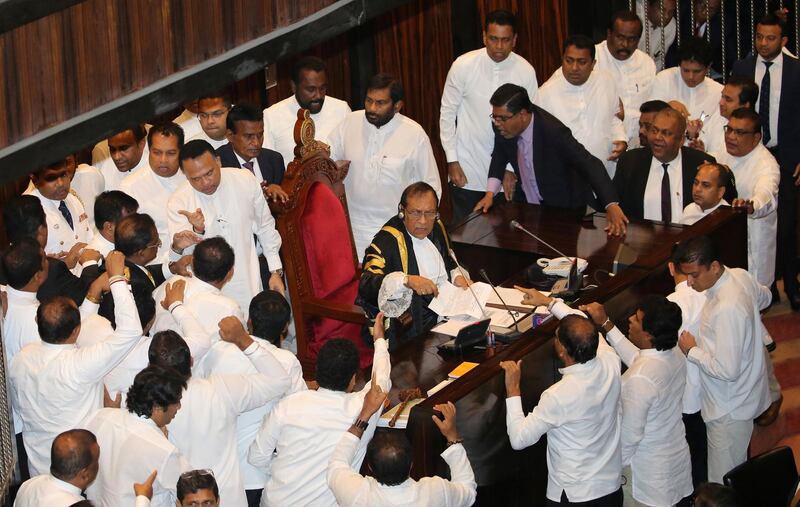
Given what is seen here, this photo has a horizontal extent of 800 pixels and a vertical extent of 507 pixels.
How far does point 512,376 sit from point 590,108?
9.52 feet

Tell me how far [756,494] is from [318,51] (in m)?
4.37

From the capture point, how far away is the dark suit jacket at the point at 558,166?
21.4 ft

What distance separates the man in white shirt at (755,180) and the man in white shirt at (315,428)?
9.65 feet

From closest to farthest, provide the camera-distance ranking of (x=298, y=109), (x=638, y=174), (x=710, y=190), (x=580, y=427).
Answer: (x=580, y=427) → (x=710, y=190) → (x=638, y=174) → (x=298, y=109)

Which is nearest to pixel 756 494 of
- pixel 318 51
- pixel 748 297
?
pixel 748 297

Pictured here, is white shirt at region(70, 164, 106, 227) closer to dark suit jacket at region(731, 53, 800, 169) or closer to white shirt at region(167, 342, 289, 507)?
white shirt at region(167, 342, 289, 507)

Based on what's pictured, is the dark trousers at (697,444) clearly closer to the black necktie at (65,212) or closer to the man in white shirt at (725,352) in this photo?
the man in white shirt at (725,352)

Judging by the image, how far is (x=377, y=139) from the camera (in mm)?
6672

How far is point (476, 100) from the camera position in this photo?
7.27 m

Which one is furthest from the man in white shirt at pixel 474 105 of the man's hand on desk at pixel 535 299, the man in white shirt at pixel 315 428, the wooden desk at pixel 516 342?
the man in white shirt at pixel 315 428

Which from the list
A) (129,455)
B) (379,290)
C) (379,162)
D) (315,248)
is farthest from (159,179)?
(129,455)

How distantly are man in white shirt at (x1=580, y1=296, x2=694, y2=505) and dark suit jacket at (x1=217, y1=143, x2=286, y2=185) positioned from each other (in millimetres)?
1910

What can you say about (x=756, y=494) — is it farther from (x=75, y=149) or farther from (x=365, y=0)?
(x=75, y=149)

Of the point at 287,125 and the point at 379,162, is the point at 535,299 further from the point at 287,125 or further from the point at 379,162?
the point at 287,125
